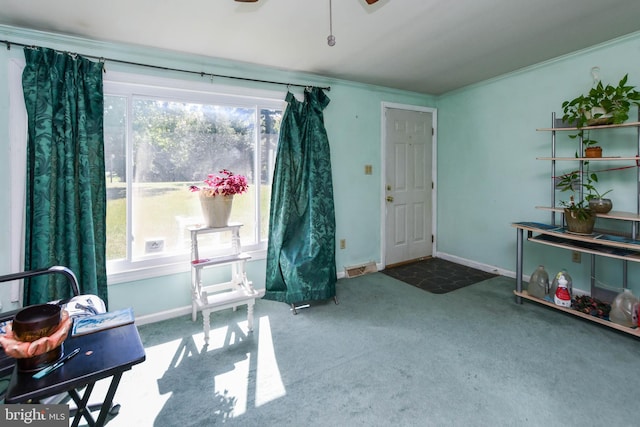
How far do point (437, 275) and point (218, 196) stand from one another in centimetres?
→ 259

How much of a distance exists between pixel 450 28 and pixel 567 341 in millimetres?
2367

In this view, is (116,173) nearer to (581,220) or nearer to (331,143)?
(331,143)

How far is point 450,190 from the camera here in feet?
13.9

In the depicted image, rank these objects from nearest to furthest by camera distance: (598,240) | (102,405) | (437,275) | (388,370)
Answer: (102,405)
(388,370)
(598,240)
(437,275)

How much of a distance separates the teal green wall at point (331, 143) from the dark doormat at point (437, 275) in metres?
0.39

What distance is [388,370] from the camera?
1999 millimetres

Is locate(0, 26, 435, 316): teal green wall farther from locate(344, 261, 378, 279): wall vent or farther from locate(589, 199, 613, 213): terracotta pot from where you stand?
locate(589, 199, 613, 213): terracotta pot

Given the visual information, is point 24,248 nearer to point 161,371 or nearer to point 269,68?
point 161,371

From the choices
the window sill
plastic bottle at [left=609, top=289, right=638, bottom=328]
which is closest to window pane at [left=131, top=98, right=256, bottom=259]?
the window sill

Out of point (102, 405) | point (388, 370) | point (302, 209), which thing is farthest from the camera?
point (302, 209)

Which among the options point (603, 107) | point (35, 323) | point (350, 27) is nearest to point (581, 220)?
point (603, 107)

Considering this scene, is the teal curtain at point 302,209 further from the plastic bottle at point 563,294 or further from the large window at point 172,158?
the plastic bottle at point 563,294

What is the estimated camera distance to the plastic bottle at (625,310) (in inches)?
88.4

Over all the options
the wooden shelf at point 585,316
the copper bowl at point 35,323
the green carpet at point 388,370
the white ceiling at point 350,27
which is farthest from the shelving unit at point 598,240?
the copper bowl at point 35,323
